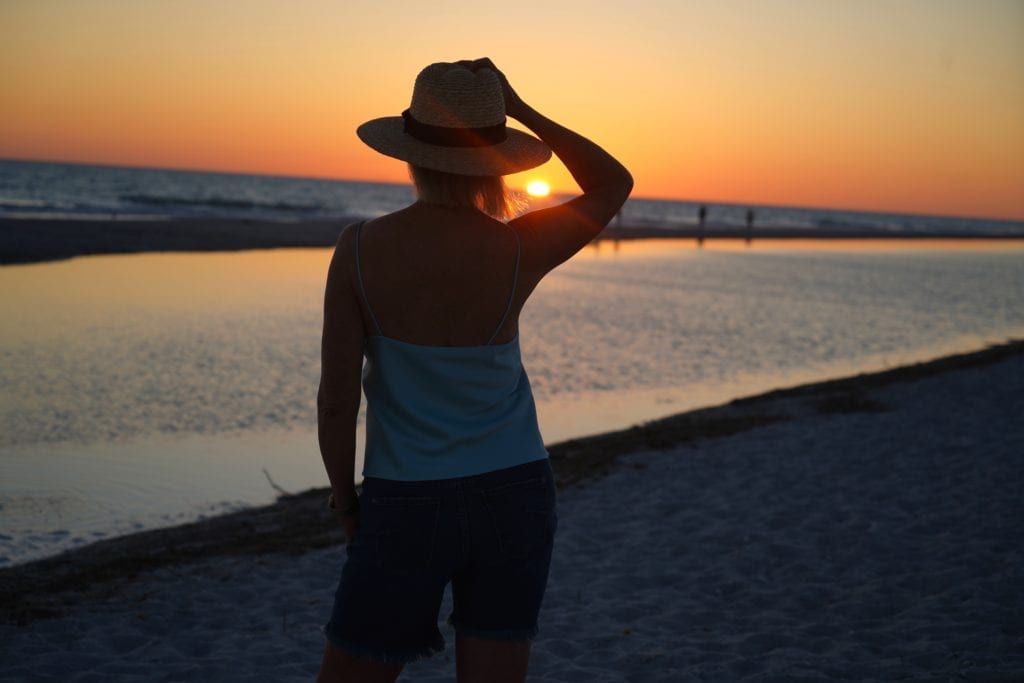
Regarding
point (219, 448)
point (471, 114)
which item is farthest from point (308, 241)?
point (471, 114)

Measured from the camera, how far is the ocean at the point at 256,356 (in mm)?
7723

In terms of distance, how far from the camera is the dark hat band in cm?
211

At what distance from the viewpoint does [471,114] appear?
2.15m

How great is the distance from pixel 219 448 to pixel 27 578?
3.02 meters

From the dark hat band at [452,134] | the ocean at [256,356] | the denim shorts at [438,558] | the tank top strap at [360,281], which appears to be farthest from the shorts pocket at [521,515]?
the ocean at [256,356]

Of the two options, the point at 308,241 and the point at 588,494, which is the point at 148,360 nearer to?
the point at 588,494

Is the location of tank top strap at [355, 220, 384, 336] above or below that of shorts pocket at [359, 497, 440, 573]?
above

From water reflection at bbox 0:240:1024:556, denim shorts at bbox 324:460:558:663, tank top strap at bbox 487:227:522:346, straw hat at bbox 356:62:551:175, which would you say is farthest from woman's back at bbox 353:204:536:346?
water reflection at bbox 0:240:1024:556

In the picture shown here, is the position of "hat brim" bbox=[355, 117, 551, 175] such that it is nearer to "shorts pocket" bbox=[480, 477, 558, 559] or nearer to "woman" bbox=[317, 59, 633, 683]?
"woman" bbox=[317, 59, 633, 683]

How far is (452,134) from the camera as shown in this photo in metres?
2.11

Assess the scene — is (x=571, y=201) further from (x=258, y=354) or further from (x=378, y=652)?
(x=258, y=354)

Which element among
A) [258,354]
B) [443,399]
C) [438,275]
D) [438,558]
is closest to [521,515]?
[438,558]

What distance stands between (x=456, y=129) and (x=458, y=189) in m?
0.14

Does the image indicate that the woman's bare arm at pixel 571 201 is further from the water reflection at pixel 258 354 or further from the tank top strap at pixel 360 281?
the water reflection at pixel 258 354
